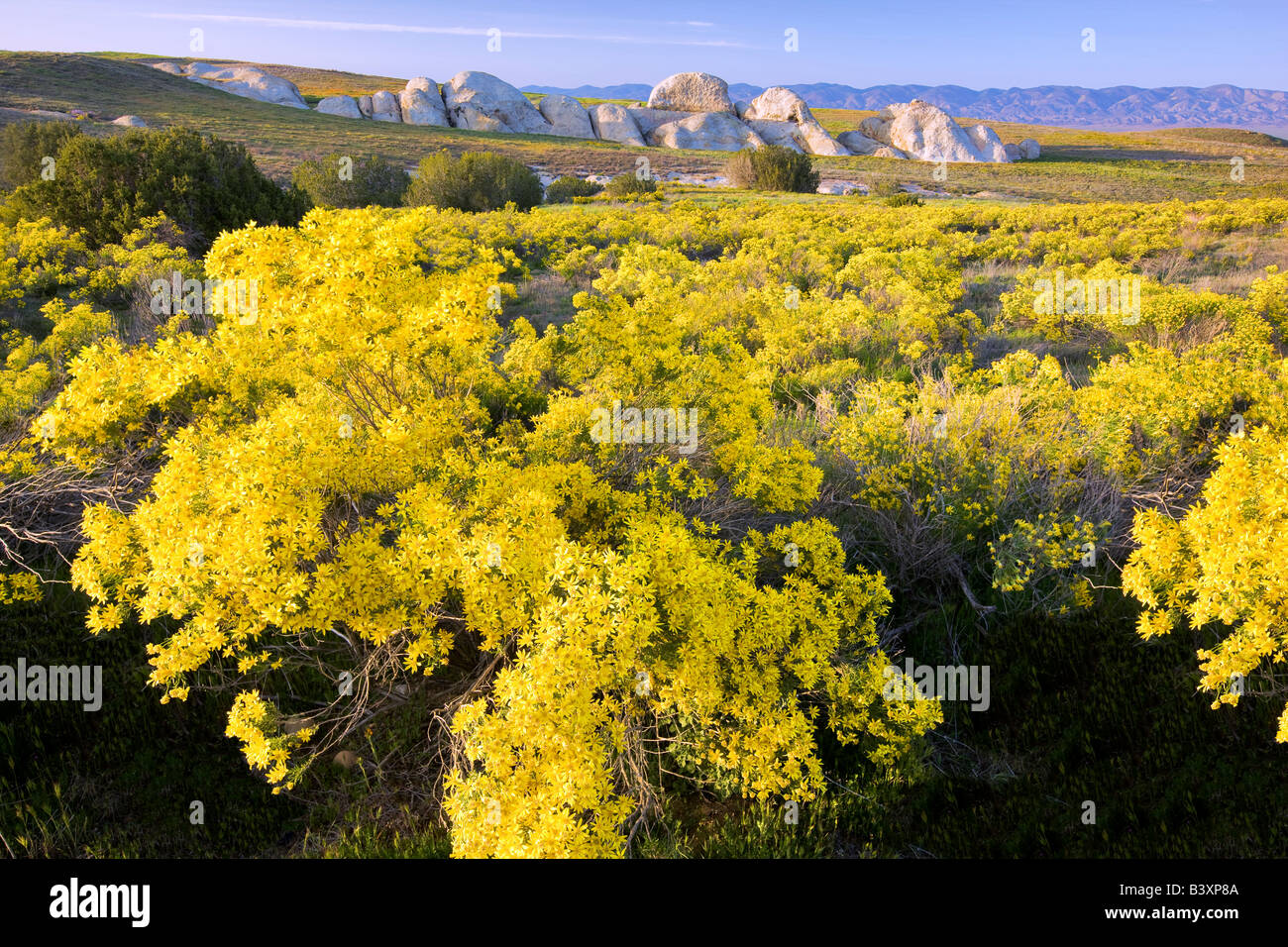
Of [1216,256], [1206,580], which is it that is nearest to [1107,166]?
[1216,256]

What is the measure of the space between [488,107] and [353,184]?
64.9 metres

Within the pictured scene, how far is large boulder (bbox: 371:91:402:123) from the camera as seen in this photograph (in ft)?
258

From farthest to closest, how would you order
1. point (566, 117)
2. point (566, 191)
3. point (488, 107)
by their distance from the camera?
1. point (566, 117)
2. point (488, 107)
3. point (566, 191)

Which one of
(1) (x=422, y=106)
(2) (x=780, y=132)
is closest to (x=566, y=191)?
(1) (x=422, y=106)

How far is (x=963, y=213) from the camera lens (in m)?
23.1

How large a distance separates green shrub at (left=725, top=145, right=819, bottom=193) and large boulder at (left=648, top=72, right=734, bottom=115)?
62134 mm

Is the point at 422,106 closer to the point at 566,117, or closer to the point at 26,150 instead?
the point at 566,117

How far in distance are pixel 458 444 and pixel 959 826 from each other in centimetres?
431

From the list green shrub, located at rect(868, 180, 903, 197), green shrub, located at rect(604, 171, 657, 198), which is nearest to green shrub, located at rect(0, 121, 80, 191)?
green shrub, located at rect(604, 171, 657, 198)

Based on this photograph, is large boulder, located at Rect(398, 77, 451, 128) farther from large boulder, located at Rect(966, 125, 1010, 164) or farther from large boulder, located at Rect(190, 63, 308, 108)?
large boulder, located at Rect(966, 125, 1010, 164)

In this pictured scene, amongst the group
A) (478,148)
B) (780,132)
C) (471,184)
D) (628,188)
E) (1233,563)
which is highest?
(780,132)

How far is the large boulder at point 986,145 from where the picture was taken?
8275 cm

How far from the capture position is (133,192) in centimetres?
1526
